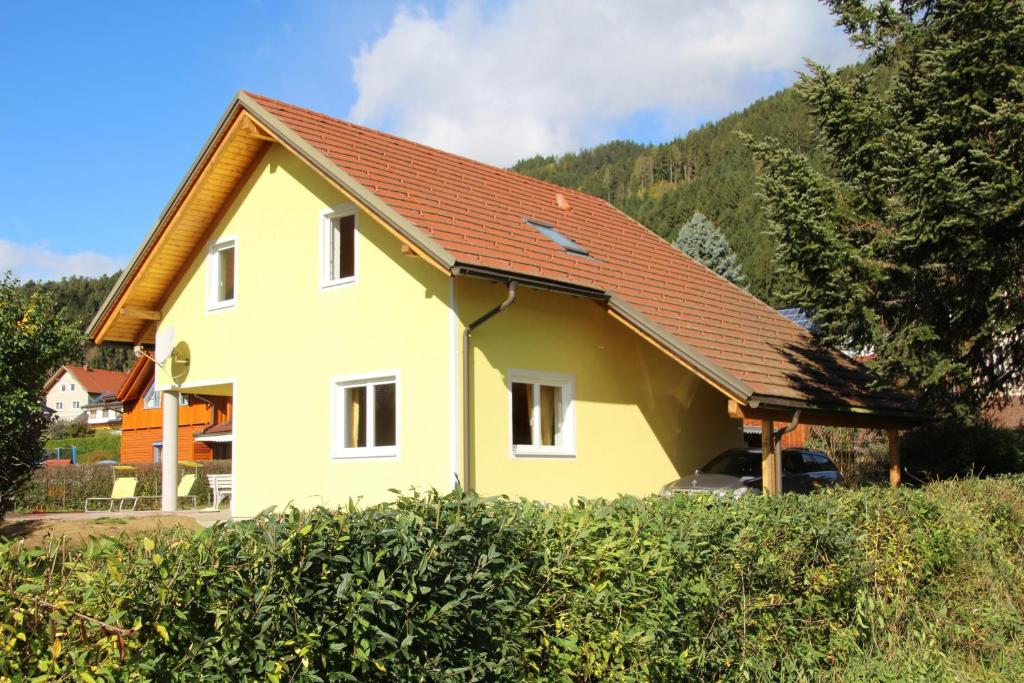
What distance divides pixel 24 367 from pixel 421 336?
25.2 ft

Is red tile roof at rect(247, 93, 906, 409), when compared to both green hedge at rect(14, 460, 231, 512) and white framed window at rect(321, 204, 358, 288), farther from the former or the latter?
green hedge at rect(14, 460, 231, 512)

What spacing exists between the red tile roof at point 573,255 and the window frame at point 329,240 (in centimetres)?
78

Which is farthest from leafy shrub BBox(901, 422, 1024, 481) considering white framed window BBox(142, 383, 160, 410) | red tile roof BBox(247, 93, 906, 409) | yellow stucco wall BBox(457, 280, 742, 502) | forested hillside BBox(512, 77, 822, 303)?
forested hillside BBox(512, 77, 822, 303)

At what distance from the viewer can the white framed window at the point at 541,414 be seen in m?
14.1

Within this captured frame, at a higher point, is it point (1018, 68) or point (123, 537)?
point (1018, 68)

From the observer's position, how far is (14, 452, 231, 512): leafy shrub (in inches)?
1129

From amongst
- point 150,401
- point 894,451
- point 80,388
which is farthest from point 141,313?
point 80,388

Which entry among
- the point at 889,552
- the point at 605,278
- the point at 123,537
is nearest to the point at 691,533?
the point at 889,552

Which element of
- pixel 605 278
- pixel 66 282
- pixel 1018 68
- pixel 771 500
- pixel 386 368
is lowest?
pixel 771 500

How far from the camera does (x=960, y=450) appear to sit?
17203 mm

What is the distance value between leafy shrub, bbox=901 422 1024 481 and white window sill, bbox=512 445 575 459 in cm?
660

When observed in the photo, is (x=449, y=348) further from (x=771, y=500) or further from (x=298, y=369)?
(x=771, y=500)

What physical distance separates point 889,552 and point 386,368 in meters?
8.07

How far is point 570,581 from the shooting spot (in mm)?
5461
